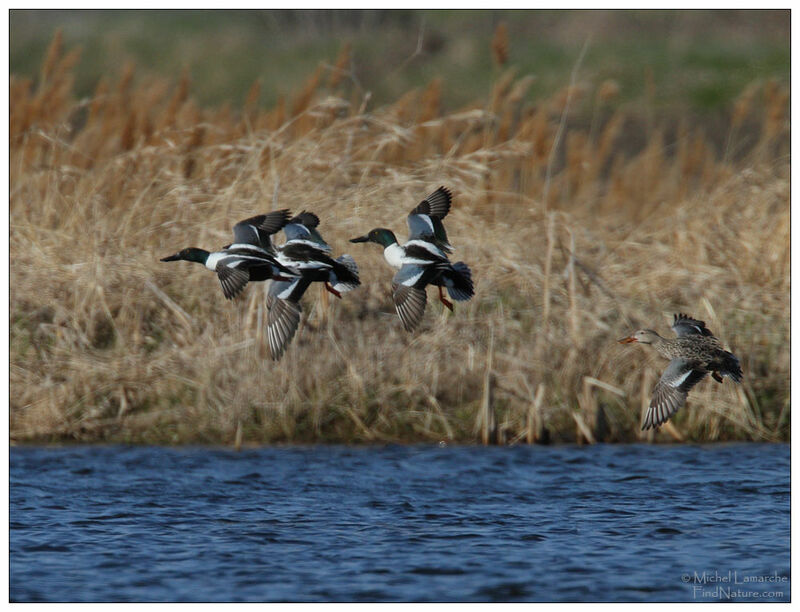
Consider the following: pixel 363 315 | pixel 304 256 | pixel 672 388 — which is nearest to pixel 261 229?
pixel 304 256

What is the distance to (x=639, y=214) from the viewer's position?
1080 centimetres

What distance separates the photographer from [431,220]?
231 inches

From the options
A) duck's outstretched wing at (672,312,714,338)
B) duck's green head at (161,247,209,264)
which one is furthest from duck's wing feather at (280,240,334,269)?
duck's outstretched wing at (672,312,714,338)

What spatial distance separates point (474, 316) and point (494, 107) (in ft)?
7.37

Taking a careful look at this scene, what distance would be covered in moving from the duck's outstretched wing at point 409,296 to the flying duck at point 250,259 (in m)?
0.48

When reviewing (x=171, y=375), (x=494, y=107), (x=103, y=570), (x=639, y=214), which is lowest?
(x=103, y=570)

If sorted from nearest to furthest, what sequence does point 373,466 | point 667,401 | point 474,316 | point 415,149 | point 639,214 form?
1. point 667,401
2. point 373,466
3. point 474,316
4. point 415,149
5. point 639,214

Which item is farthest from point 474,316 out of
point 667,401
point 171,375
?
point 667,401

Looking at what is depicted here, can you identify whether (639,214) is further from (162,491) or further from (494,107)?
(162,491)

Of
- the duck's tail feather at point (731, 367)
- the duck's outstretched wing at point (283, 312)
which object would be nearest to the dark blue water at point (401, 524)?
the duck's tail feather at point (731, 367)

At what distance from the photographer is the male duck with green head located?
536 centimetres

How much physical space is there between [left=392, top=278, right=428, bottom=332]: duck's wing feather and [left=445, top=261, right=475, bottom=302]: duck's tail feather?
0.69 ft

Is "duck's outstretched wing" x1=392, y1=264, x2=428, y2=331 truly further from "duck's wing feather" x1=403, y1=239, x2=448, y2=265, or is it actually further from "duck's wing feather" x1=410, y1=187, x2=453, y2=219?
"duck's wing feather" x1=410, y1=187, x2=453, y2=219

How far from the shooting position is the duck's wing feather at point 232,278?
5.18 meters
